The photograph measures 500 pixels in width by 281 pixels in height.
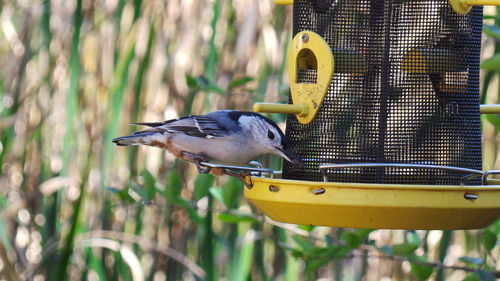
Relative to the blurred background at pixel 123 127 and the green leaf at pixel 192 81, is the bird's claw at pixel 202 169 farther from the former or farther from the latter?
the blurred background at pixel 123 127

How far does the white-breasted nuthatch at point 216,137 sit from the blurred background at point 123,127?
61 centimetres

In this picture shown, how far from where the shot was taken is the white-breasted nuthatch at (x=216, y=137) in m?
3.61

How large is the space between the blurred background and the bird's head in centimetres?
81

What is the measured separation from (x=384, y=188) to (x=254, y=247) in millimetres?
2322

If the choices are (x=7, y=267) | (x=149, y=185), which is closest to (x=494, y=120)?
(x=149, y=185)

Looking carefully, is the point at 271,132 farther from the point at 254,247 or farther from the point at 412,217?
the point at 254,247

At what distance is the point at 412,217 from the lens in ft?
8.46

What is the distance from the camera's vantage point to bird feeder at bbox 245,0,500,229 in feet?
9.90

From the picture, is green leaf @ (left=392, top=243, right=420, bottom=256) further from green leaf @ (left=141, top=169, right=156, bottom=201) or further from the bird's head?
green leaf @ (left=141, top=169, right=156, bottom=201)

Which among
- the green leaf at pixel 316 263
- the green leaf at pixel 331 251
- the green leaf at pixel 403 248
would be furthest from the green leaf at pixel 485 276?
the green leaf at pixel 316 263

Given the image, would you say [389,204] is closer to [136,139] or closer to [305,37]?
[305,37]

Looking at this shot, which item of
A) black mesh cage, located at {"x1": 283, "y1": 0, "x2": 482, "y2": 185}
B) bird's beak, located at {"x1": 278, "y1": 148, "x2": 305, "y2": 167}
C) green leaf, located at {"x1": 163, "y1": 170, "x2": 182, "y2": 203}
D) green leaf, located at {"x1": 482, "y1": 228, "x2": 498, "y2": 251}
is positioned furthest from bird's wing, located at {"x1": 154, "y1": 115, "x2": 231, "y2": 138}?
green leaf, located at {"x1": 482, "y1": 228, "x2": 498, "y2": 251}

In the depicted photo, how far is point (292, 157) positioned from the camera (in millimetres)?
3133

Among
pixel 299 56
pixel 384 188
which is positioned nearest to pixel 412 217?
pixel 384 188
